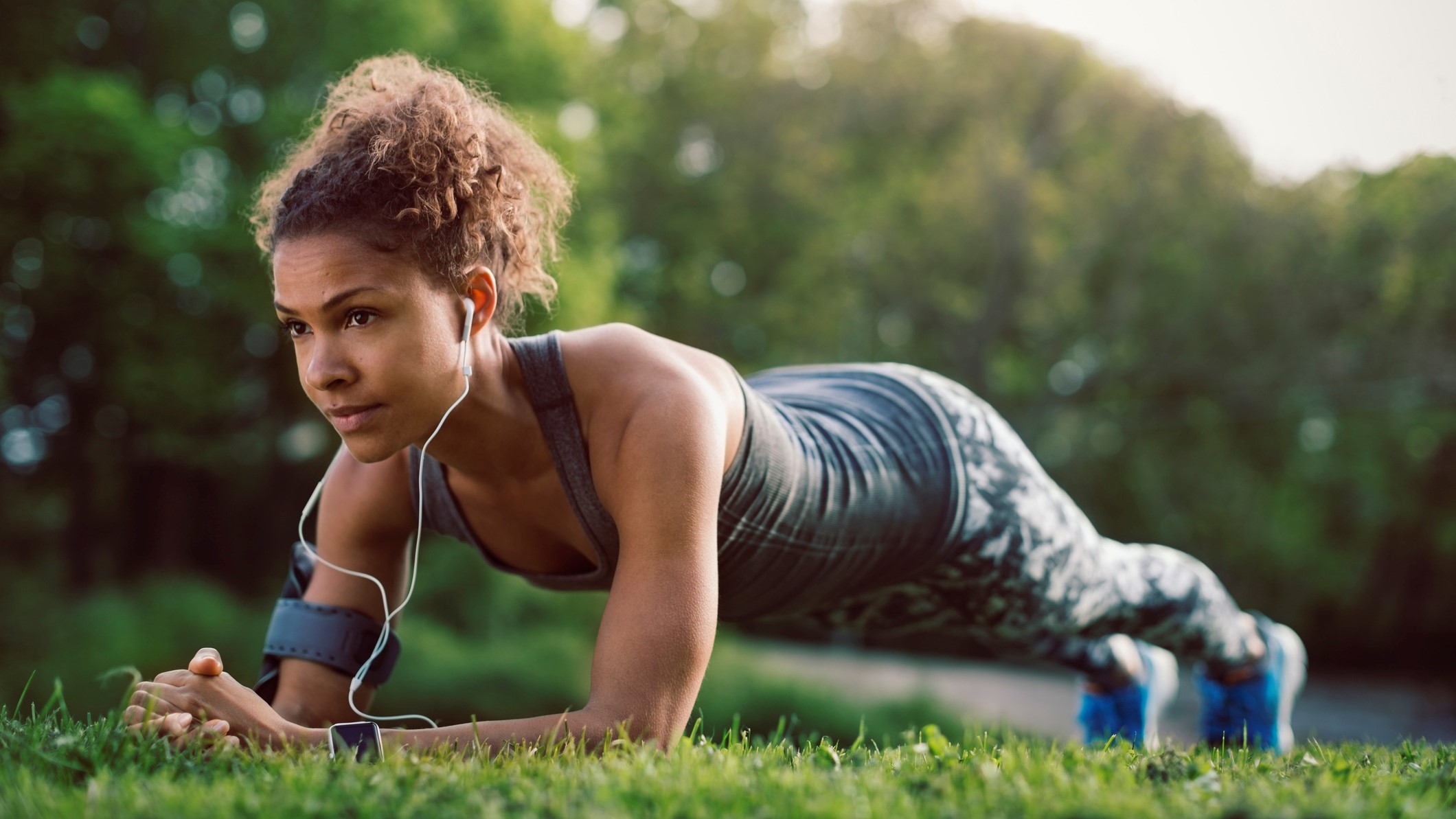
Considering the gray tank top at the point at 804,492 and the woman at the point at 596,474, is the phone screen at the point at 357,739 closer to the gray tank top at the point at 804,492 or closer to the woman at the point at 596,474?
the woman at the point at 596,474

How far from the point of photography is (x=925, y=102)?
21.6m

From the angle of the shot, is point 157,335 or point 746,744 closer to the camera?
point 746,744

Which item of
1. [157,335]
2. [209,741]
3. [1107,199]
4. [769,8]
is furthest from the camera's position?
[769,8]

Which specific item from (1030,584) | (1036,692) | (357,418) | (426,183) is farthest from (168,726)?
(1036,692)

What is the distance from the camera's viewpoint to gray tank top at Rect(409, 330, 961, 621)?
2.72 metres

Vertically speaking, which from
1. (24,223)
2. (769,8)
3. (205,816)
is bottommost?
(205,816)

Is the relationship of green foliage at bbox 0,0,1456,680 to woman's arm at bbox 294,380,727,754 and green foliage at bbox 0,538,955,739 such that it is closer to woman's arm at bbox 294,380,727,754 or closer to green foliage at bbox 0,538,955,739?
green foliage at bbox 0,538,955,739

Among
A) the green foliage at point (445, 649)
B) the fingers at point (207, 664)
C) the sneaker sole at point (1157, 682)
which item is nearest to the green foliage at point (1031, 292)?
the green foliage at point (445, 649)

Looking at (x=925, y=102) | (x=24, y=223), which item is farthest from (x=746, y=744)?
(x=925, y=102)

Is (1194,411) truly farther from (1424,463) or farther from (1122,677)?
(1122,677)

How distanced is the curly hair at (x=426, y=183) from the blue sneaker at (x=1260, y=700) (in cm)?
293

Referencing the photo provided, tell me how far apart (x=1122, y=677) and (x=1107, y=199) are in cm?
1801

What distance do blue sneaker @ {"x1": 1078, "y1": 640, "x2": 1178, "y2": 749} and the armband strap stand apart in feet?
8.83

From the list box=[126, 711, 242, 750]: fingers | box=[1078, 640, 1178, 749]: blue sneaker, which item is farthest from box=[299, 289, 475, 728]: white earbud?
box=[1078, 640, 1178, 749]: blue sneaker
